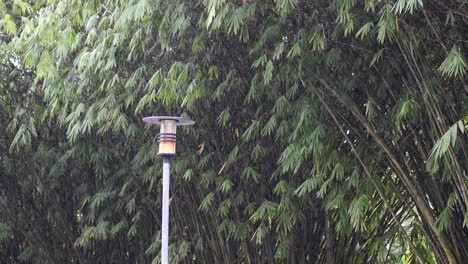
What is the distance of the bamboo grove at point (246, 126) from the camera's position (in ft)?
17.2

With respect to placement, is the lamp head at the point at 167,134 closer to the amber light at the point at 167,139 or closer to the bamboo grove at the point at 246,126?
the amber light at the point at 167,139

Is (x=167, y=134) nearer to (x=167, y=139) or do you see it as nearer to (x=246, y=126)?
(x=167, y=139)

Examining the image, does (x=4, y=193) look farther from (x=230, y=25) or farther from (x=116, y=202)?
(x=230, y=25)

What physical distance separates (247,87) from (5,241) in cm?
365

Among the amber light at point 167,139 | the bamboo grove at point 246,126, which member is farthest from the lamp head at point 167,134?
the bamboo grove at point 246,126

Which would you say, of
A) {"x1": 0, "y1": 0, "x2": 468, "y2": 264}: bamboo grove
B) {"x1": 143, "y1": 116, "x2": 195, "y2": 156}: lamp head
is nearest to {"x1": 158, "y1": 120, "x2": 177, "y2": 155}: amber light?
{"x1": 143, "y1": 116, "x2": 195, "y2": 156}: lamp head

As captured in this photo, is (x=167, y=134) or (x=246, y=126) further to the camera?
(x=246, y=126)

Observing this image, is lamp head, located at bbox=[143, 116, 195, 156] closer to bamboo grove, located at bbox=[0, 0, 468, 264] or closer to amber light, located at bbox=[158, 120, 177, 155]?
amber light, located at bbox=[158, 120, 177, 155]

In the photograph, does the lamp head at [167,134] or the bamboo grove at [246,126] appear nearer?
the bamboo grove at [246,126]

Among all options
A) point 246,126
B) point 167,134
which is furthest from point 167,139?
point 246,126

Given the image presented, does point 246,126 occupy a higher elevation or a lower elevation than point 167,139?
higher

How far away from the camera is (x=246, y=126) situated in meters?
6.73

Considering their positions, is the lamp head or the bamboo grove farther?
the lamp head

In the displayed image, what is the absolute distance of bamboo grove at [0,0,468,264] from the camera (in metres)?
5.24
